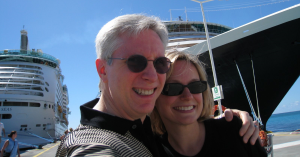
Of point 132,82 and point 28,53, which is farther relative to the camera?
point 28,53

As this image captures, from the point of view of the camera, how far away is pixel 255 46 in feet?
33.5

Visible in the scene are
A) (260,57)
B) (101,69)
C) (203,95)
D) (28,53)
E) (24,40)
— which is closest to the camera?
(101,69)

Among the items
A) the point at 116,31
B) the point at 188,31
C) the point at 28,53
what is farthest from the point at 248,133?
the point at 28,53

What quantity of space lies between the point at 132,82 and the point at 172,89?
545 millimetres

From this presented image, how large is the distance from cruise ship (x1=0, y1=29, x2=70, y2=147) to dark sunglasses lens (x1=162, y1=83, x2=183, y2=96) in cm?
2251

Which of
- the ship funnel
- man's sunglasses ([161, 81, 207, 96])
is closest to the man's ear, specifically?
man's sunglasses ([161, 81, 207, 96])

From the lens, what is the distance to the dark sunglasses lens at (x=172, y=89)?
1.71 metres

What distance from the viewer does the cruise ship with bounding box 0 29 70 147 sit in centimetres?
2200

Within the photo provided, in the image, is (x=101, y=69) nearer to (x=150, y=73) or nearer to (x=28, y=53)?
(x=150, y=73)

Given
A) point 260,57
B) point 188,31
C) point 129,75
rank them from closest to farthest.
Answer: point 129,75, point 260,57, point 188,31

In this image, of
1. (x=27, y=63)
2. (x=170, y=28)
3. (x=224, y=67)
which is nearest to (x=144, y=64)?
(x=224, y=67)

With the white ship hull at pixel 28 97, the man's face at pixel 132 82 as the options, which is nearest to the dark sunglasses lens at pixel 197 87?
the man's face at pixel 132 82

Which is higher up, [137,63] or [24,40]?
[24,40]

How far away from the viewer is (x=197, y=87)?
5.85ft
